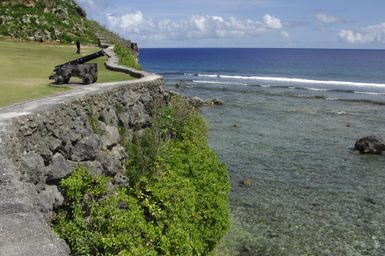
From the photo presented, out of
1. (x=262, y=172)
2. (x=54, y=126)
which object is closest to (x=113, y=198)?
(x=54, y=126)

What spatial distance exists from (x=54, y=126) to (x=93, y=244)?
3.31m

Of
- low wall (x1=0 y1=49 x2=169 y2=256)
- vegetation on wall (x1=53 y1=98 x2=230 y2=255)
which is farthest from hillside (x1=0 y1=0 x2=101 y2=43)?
low wall (x1=0 y1=49 x2=169 y2=256)

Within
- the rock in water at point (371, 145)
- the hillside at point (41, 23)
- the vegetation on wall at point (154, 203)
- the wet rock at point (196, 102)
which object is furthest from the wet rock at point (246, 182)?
the hillside at point (41, 23)

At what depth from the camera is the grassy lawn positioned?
52.9ft

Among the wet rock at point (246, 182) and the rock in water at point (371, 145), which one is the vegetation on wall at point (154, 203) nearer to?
the wet rock at point (246, 182)

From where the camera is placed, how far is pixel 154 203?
44.9ft

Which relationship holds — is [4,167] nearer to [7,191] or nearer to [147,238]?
[7,191]

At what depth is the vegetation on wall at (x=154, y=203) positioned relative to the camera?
34.9ft

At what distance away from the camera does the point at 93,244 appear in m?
10.5

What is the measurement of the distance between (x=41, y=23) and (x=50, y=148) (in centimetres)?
3986

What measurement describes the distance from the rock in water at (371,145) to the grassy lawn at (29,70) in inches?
690

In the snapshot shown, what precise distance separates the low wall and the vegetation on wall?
0.63 metres

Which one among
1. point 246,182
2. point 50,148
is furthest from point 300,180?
point 50,148

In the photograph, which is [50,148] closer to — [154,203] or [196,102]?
[154,203]
